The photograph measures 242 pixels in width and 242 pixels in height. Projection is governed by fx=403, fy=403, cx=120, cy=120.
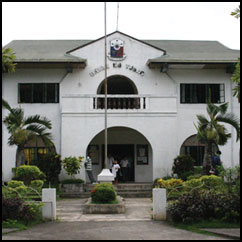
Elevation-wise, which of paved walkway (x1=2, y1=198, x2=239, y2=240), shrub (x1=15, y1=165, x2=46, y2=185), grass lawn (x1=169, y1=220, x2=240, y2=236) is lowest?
paved walkway (x1=2, y1=198, x2=239, y2=240)

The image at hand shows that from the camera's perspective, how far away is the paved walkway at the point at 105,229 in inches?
349

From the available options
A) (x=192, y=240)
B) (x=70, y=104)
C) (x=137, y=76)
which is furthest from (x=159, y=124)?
(x=192, y=240)

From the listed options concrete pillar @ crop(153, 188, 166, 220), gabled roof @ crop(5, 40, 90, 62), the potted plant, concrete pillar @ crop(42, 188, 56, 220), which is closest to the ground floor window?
the potted plant

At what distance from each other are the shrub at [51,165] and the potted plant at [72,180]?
0.34 m

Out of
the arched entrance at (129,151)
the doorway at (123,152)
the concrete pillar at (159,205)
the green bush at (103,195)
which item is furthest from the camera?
the doorway at (123,152)

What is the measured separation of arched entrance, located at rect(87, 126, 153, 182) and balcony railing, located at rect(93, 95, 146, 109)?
1.36 m

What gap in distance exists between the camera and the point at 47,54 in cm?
2066

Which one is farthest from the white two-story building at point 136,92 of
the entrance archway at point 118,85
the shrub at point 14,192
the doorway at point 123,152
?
the shrub at point 14,192

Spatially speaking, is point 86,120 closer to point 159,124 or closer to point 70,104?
point 70,104

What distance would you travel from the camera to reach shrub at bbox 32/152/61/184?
1830 cm

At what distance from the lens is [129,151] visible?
21344 mm

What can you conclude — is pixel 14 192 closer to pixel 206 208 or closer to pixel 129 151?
pixel 206 208

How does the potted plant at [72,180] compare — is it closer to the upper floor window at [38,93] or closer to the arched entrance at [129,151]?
the arched entrance at [129,151]

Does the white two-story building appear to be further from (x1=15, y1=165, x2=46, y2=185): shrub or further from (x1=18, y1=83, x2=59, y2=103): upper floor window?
(x1=15, y1=165, x2=46, y2=185): shrub
